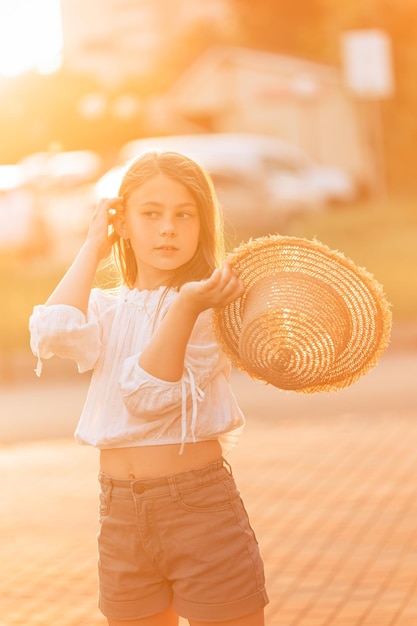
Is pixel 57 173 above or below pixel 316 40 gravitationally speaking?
below

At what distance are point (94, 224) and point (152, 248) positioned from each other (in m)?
0.18

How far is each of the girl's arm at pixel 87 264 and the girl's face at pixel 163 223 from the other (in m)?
0.08

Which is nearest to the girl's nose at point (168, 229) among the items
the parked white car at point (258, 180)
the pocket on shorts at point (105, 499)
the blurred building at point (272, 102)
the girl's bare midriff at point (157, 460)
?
the girl's bare midriff at point (157, 460)

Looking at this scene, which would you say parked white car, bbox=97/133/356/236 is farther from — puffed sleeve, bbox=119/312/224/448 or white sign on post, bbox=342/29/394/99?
puffed sleeve, bbox=119/312/224/448

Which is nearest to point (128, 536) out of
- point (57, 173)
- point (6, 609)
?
point (6, 609)

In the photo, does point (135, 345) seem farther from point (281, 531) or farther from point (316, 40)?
point (316, 40)

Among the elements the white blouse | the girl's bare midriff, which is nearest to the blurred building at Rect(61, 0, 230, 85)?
the white blouse

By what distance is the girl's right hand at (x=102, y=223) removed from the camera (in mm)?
3588

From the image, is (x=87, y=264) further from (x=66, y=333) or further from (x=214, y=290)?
(x=214, y=290)

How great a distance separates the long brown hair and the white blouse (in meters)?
0.08

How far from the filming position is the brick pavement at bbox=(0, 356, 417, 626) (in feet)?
17.8

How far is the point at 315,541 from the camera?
6.34 metres

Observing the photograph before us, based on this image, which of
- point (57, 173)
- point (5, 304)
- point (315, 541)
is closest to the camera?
point (315, 541)

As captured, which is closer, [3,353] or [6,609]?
[6,609]
